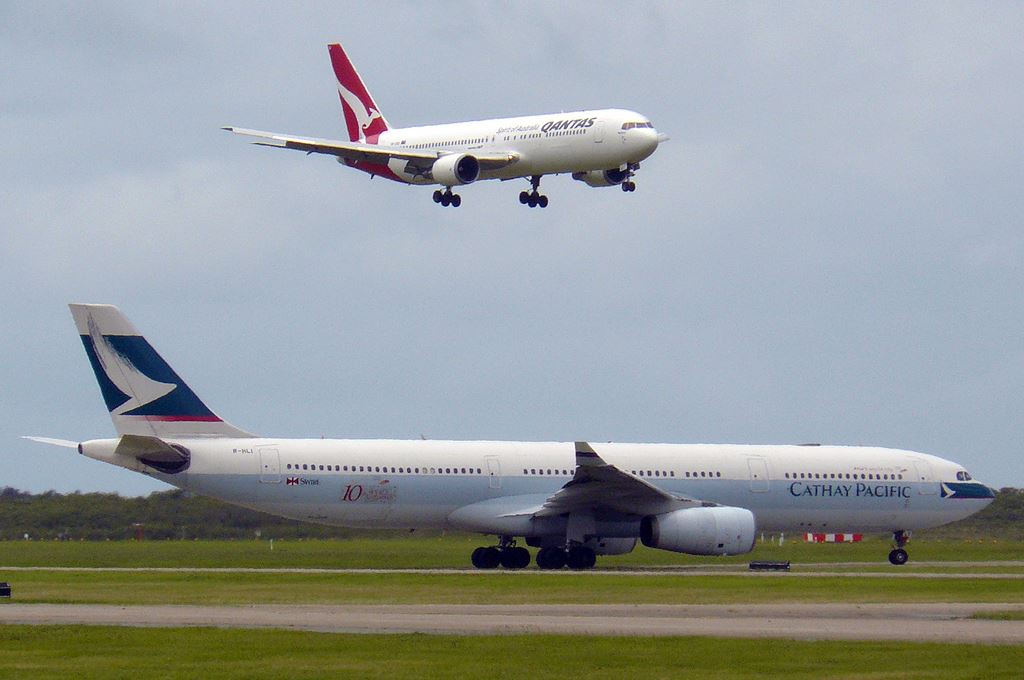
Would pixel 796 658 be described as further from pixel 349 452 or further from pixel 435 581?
pixel 349 452

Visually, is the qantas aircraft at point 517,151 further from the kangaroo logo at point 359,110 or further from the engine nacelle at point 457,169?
the kangaroo logo at point 359,110

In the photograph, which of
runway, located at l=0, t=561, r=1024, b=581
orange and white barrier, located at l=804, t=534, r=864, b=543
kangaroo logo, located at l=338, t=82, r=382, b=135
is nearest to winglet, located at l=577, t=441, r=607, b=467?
runway, located at l=0, t=561, r=1024, b=581

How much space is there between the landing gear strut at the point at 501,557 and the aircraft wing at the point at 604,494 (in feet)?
4.66

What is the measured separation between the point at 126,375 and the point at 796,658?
24340 millimetres

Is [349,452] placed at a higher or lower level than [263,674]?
higher

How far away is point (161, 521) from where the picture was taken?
62.5 m

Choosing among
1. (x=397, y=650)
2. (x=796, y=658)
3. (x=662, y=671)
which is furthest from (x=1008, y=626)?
(x=397, y=650)

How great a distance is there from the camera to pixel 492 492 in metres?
42.8

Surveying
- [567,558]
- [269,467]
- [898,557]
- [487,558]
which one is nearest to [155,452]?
[269,467]

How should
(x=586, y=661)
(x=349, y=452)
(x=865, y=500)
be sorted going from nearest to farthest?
(x=586, y=661), (x=349, y=452), (x=865, y=500)

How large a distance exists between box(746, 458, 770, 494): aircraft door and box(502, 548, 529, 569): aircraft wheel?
659 cm

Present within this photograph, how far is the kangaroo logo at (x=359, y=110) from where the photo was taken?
45406 millimetres

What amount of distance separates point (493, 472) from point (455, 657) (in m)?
23.0

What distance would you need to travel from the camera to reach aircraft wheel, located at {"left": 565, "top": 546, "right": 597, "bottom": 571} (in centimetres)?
4156
